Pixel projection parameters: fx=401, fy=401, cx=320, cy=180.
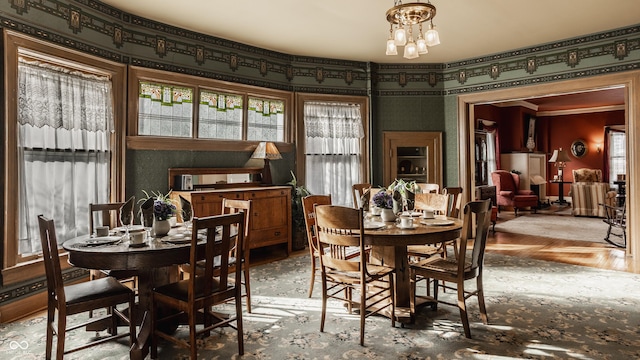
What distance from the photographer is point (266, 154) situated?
18.2 ft

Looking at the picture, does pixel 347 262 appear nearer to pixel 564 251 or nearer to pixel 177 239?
pixel 177 239

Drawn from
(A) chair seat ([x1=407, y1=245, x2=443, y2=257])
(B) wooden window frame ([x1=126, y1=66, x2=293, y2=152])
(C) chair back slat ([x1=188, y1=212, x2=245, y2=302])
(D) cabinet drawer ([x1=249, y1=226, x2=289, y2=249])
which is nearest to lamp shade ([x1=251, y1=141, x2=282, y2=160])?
(B) wooden window frame ([x1=126, y1=66, x2=293, y2=152])

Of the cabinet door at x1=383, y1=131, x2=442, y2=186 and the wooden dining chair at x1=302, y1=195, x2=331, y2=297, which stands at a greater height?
the cabinet door at x1=383, y1=131, x2=442, y2=186

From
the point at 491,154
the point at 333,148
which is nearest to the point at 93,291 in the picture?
the point at 333,148

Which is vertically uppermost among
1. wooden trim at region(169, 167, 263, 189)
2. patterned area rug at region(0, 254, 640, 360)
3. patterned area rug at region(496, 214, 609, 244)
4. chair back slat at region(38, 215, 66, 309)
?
wooden trim at region(169, 167, 263, 189)

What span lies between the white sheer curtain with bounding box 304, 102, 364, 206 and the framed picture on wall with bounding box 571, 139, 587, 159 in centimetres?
924

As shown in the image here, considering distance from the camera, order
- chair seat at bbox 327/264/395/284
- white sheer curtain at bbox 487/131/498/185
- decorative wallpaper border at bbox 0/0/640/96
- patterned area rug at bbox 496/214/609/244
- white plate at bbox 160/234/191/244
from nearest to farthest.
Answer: white plate at bbox 160/234/191/244, chair seat at bbox 327/264/395/284, decorative wallpaper border at bbox 0/0/640/96, patterned area rug at bbox 496/214/609/244, white sheer curtain at bbox 487/131/498/185

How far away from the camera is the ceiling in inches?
174

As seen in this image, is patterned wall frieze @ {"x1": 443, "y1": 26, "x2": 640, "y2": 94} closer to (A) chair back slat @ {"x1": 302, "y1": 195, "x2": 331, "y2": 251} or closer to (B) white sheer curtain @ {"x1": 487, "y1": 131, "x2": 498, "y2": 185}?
(A) chair back slat @ {"x1": 302, "y1": 195, "x2": 331, "y2": 251}

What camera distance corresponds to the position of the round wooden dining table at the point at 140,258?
7.94 feet

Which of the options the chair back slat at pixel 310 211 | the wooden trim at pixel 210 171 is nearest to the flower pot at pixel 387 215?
the chair back slat at pixel 310 211

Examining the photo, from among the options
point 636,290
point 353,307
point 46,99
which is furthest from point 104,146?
point 636,290

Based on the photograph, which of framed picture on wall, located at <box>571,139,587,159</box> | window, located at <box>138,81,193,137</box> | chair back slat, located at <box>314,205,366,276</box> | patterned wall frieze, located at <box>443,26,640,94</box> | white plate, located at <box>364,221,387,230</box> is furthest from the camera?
framed picture on wall, located at <box>571,139,587,159</box>

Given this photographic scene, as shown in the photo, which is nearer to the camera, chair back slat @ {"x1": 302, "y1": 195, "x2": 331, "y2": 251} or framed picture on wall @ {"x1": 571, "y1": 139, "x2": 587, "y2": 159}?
chair back slat @ {"x1": 302, "y1": 195, "x2": 331, "y2": 251}
